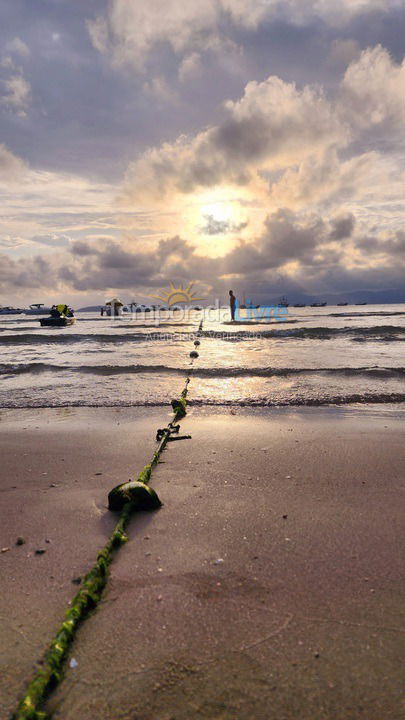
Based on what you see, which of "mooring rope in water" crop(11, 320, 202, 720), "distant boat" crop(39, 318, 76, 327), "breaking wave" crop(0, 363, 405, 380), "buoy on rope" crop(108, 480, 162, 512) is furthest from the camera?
"distant boat" crop(39, 318, 76, 327)

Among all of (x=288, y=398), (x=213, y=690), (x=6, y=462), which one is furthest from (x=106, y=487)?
(x=288, y=398)

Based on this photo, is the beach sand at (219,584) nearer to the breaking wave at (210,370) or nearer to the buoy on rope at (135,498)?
the buoy on rope at (135,498)

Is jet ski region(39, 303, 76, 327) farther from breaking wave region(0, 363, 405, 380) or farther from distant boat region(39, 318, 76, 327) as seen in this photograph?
breaking wave region(0, 363, 405, 380)

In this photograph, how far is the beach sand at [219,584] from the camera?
5.08 feet

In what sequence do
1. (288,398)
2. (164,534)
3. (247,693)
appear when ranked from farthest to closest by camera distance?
(288,398), (164,534), (247,693)

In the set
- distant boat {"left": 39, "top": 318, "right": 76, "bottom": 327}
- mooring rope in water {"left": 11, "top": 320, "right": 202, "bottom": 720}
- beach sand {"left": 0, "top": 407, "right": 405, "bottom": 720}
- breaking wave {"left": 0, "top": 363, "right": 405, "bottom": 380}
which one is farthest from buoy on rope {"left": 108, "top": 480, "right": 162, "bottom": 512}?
distant boat {"left": 39, "top": 318, "right": 76, "bottom": 327}

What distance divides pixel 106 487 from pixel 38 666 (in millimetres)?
1889

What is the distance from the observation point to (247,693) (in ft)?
5.03

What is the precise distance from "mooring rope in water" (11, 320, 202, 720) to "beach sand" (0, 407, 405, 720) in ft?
0.15

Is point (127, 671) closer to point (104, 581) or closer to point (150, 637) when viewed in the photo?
point (150, 637)

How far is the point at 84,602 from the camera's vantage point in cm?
196

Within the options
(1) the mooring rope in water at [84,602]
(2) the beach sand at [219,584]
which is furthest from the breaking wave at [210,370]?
(1) the mooring rope in water at [84,602]

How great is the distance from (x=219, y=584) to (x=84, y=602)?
67cm

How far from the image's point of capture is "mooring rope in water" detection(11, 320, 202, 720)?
151 cm
